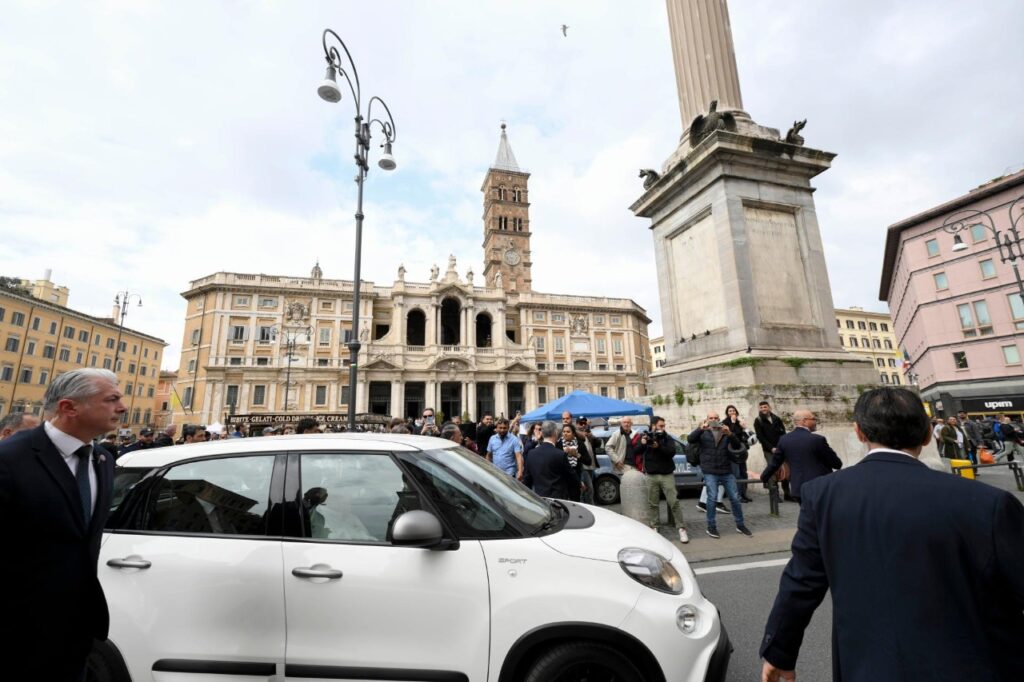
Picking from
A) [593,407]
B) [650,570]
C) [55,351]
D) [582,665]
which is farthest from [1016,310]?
[55,351]

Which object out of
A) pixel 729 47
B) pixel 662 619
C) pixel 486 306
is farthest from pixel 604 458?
pixel 486 306

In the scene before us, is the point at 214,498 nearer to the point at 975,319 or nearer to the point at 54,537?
the point at 54,537

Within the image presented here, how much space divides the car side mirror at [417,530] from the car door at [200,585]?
0.74 metres

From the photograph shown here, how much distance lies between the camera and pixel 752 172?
9.50 metres

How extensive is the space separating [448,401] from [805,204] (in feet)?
150

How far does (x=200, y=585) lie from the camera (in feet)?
7.52

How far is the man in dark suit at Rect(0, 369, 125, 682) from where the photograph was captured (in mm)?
1580

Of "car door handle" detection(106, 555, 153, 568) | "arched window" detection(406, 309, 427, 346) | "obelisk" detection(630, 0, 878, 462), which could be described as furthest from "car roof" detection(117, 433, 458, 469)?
"arched window" detection(406, 309, 427, 346)

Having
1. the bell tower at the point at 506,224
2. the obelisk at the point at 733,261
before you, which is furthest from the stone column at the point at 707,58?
the bell tower at the point at 506,224

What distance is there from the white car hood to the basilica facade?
44.4 meters

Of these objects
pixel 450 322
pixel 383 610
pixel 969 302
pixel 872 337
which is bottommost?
pixel 383 610

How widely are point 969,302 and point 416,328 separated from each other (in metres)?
52.0

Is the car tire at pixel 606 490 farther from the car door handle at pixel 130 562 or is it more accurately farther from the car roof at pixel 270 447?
the car door handle at pixel 130 562

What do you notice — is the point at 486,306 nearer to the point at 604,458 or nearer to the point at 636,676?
the point at 604,458
